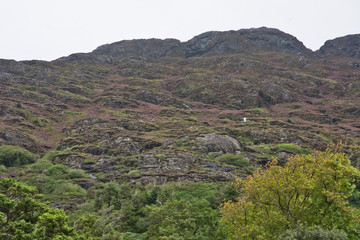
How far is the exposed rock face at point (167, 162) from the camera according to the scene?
144 ft

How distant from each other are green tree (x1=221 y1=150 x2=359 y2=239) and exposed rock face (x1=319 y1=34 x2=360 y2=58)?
19192cm

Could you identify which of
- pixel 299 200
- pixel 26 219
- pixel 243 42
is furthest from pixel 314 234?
pixel 243 42

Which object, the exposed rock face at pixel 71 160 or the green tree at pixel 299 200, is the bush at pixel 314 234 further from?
the exposed rock face at pixel 71 160

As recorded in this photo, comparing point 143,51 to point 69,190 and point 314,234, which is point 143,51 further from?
point 314,234

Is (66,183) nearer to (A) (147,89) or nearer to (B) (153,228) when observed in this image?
(B) (153,228)

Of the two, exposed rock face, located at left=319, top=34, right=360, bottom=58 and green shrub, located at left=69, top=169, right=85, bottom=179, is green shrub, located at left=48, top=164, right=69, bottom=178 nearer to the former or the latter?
green shrub, located at left=69, top=169, right=85, bottom=179

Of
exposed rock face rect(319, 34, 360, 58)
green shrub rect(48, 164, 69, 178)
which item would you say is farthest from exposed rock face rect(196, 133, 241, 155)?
exposed rock face rect(319, 34, 360, 58)

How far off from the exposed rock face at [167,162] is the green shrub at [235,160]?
5.83 metres

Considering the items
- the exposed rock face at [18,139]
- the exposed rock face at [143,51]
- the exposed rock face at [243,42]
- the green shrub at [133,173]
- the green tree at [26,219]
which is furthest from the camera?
the exposed rock face at [143,51]

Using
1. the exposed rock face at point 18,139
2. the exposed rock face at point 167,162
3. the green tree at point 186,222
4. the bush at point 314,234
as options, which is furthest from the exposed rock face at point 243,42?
the bush at point 314,234

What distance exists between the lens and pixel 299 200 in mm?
17781

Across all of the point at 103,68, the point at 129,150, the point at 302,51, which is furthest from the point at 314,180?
the point at 302,51

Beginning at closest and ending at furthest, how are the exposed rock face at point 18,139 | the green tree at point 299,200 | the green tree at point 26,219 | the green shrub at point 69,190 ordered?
the green tree at point 26,219 < the green tree at point 299,200 < the green shrub at point 69,190 < the exposed rock face at point 18,139

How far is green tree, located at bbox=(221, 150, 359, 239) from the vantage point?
1594cm
